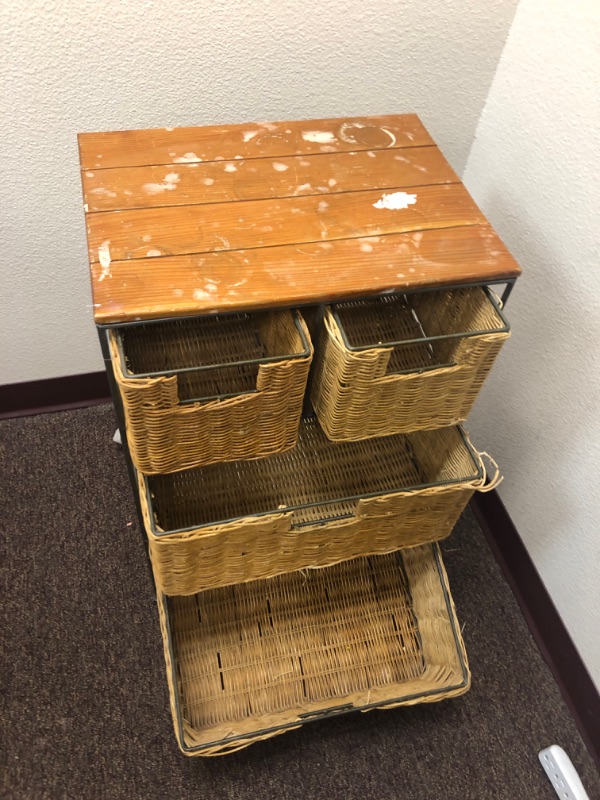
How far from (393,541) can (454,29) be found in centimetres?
92

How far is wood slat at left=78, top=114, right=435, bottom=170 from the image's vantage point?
0.96 metres

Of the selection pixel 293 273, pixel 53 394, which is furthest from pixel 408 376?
pixel 53 394

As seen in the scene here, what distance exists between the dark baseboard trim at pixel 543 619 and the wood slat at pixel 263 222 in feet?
2.49

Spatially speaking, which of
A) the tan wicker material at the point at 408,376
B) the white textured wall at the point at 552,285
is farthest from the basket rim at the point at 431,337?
the white textured wall at the point at 552,285

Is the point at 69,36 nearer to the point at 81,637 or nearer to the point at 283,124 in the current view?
the point at 283,124

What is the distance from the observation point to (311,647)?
123 cm

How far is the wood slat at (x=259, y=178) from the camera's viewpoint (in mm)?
913

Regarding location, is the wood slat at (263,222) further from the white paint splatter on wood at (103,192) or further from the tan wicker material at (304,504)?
the tan wicker material at (304,504)

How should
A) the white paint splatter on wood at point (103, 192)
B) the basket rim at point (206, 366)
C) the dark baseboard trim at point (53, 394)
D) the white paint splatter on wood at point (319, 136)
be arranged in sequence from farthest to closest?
the dark baseboard trim at point (53, 394)
the white paint splatter on wood at point (319, 136)
the white paint splatter on wood at point (103, 192)
the basket rim at point (206, 366)

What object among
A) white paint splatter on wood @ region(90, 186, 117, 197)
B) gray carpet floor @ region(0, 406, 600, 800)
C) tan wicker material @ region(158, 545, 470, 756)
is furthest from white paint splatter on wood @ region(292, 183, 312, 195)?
gray carpet floor @ region(0, 406, 600, 800)

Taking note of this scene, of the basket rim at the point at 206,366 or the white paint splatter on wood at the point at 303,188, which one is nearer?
the basket rim at the point at 206,366

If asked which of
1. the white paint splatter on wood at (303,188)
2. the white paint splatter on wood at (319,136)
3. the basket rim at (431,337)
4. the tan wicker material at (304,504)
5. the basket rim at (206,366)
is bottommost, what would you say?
the tan wicker material at (304,504)

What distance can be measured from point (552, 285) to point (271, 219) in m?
0.56

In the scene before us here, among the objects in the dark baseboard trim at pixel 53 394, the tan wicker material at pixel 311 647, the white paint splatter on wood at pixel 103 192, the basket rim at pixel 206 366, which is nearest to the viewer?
the basket rim at pixel 206 366
